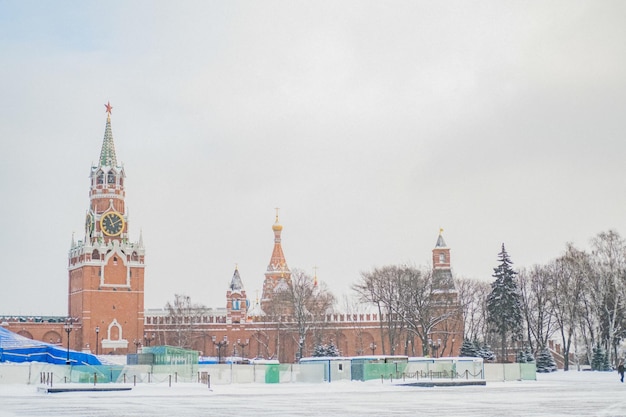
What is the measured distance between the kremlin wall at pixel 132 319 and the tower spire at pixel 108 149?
12cm

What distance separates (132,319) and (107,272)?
6.06m

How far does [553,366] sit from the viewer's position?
70.2 meters

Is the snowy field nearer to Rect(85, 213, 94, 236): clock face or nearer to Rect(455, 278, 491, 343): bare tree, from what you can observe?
Rect(455, 278, 491, 343): bare tree

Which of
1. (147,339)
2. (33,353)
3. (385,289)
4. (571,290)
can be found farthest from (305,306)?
(33,353)

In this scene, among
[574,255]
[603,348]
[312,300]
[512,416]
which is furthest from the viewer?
[312,300]

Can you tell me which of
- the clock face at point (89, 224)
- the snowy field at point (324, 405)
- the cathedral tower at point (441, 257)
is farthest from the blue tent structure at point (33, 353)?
the cathedral tower at point (441, 257)

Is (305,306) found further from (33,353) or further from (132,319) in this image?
(33,353)

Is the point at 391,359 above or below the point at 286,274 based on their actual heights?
below

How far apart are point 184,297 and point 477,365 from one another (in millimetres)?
61929

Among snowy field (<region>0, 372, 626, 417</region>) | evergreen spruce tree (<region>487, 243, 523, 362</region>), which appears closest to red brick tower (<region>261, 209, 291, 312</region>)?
evergreen spruce tree (<region>487, 243, 523, 362</region>)

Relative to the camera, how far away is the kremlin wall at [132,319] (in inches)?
3885

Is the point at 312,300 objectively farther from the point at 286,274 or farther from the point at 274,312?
the point at 286,274

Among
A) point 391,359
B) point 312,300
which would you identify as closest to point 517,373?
point 391,359

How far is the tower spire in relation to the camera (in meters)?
105
